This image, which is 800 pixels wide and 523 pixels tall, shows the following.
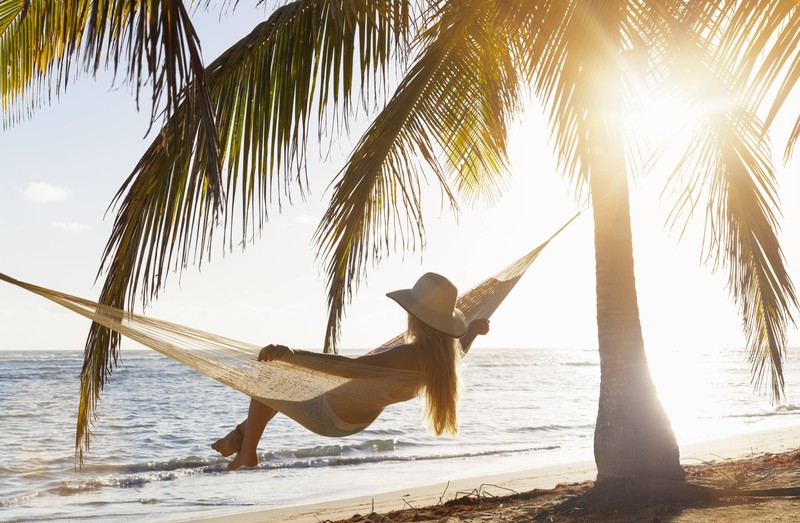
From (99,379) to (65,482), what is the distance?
453cm

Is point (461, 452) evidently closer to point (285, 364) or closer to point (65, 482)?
point (65, 482)

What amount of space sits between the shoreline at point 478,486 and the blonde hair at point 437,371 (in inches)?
58.0

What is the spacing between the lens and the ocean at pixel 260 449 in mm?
5395

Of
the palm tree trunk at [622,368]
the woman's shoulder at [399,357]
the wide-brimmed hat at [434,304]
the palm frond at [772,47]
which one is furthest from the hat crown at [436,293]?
the palm frond at [772,47]

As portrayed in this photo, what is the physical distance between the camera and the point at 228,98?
2.01 meters

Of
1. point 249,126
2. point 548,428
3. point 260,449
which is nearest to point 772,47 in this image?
point 249,126

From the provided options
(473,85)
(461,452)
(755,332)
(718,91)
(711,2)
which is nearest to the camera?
(711,2)

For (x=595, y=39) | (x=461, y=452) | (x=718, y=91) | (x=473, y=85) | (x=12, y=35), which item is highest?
(x=473, y=85)

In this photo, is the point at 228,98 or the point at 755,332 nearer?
the point at 228,98

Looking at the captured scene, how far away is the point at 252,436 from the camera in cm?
231

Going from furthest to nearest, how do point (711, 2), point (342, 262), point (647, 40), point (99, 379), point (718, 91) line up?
point (342, 262), point (99, 379), point (647, 40), point (718, 91), point (711, 2)

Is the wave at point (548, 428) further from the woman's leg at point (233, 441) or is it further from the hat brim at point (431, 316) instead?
the woman's leg at point (233, 441)

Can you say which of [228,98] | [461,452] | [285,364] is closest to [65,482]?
[461,452]

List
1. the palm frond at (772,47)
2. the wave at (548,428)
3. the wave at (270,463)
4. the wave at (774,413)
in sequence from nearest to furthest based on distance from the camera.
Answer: the palm frond at (772,47)
the wave at (270,463)
the wave at (548,428)
the wave at (774,413)
